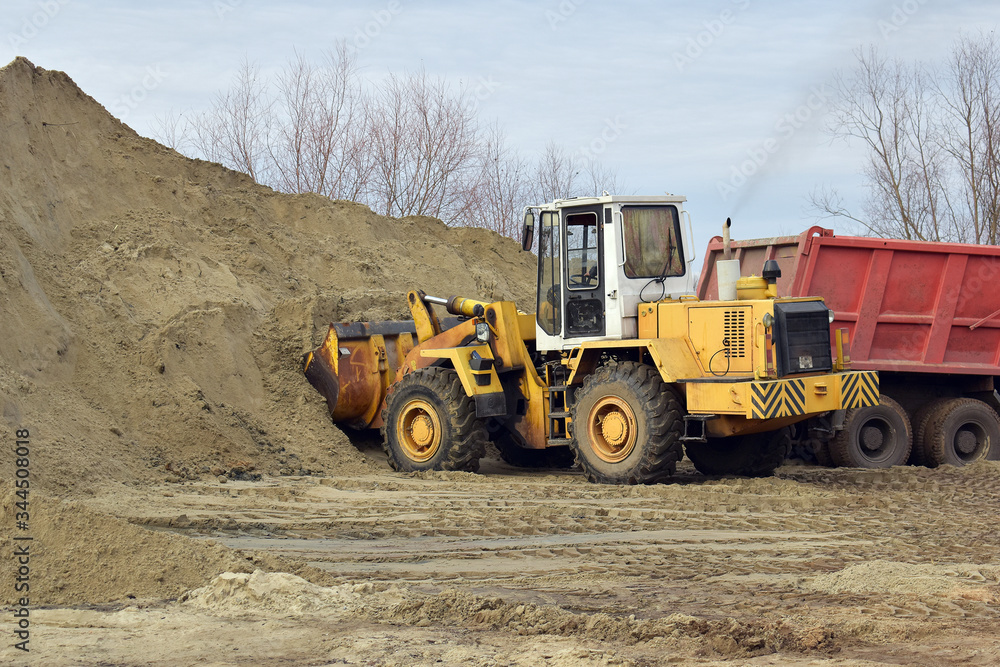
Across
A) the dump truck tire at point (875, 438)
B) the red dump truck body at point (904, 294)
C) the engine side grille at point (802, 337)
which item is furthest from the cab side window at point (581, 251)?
the dump truck tire at point (875, 438)

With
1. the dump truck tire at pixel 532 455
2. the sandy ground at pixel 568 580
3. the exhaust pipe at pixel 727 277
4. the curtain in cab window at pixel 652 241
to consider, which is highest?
the curtain in cab window at pixel 652 241

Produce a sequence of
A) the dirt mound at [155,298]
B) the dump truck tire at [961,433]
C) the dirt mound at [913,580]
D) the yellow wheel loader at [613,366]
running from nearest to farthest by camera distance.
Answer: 1. the dirt mound at [913,580]
2. the yellow wheel loader at [613,366]
3. the dirt mound at [155,298]
4. the dump truck tire at [961,433]

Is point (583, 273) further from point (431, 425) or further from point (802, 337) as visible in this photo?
point (431, 425)

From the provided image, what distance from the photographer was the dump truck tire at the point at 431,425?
1112 centimetres

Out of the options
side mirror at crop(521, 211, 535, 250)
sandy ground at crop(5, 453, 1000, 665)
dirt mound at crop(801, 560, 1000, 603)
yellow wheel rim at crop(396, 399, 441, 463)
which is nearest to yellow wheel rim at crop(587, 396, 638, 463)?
sandy ground at crop(5, 453, 1000, 665)

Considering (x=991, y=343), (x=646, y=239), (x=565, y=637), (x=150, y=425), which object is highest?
(x=646, y=239)

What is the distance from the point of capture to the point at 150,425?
10.9 m

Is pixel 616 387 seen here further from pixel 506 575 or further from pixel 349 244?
pixel 349 244

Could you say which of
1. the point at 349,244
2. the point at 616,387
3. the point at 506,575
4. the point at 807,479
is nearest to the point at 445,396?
the point at 616,387

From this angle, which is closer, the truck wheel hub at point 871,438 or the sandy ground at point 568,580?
the sandy ground at point 568,580

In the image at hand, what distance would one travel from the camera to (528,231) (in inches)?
410

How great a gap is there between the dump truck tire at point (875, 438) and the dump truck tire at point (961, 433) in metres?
0.31

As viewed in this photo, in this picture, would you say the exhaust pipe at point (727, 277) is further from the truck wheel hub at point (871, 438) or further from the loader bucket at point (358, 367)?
the loader bucket at point (358, 367)

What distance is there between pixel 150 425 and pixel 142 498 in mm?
2254
